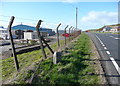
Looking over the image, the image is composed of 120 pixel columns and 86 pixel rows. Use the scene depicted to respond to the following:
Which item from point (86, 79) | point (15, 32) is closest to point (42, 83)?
point (86, 79)

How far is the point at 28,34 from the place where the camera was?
32.0m

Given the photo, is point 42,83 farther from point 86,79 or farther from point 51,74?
point 86,79

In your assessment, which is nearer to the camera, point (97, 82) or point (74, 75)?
point (97, 82)

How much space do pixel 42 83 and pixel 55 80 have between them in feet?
1.35

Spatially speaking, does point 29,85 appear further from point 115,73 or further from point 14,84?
point 115,73

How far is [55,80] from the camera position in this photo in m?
3.50

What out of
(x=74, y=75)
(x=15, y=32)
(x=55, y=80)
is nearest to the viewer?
(x=55, y=80)

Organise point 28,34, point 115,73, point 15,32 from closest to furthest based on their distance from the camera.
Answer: point 115,73
point 28,34
point 15,32

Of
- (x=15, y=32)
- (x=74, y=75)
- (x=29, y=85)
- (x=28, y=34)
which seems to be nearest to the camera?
(x=29, y=85)

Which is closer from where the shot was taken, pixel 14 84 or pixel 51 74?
pixel 14 84

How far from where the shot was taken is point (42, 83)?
330 centimetres

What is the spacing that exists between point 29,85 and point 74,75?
1.44 meters

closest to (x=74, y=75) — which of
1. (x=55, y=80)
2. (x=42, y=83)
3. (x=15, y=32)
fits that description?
(x=55, y=80)

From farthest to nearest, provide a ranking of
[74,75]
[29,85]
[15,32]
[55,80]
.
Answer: [15,32] < [74,75] < [55,80] < [29,85]
